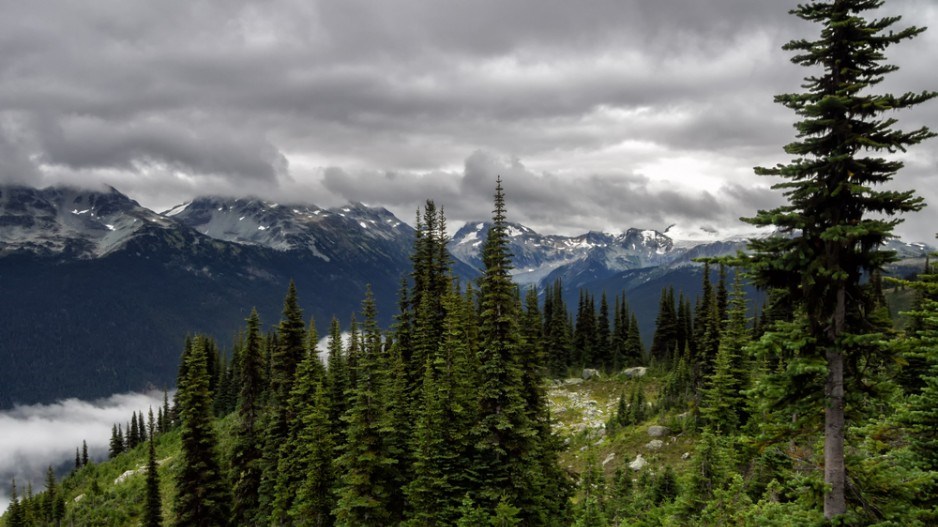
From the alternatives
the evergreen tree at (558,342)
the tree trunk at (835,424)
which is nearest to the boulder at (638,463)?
the tree trunk at (835,424)

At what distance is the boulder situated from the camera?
46.0m

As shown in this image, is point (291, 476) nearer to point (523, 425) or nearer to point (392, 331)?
point (392, 331)

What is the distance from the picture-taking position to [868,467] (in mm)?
12336

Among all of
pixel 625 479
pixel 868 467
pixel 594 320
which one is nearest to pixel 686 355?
pixel 594 320

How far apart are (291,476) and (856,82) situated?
40406 millimetres

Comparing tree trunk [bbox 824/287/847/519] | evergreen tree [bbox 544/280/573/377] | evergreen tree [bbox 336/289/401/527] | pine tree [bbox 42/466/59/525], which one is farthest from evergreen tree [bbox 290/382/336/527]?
pine tree [bbox 42/466/59/525]

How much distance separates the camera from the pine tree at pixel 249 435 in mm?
44531

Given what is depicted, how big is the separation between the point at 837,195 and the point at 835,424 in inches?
203

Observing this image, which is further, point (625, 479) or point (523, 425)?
point (625, 479)

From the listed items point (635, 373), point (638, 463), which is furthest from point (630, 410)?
point (635, 373)

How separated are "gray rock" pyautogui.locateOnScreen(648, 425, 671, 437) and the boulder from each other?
159 inches

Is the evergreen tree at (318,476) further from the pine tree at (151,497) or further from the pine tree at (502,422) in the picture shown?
the pine tree at (151,497)

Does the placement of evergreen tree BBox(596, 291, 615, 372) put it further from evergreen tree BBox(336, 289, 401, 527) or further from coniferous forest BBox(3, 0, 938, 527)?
evergreen tree BBox(336, 289, 401, 527)

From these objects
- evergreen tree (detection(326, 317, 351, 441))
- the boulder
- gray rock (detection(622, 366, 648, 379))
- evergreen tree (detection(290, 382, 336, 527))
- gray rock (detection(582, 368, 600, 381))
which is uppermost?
evergreen tree (detection(326, 317, 351, 441))
